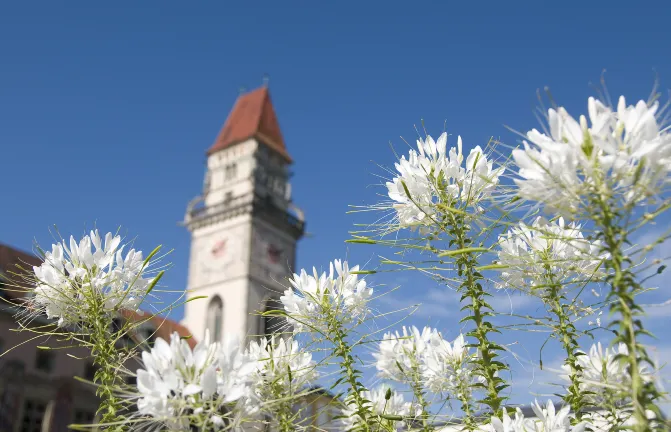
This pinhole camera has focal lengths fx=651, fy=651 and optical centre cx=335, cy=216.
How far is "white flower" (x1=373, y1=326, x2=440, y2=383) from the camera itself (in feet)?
10.1

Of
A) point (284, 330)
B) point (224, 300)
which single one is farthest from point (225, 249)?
point (284, 330)

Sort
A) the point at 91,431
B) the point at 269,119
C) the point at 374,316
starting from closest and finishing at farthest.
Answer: the point at 91,431 < the point at 374,316 < the point at 269,119

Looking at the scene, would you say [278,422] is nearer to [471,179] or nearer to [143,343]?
[143,343]

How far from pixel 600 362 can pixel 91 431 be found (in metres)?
1.88

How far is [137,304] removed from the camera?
230 cm

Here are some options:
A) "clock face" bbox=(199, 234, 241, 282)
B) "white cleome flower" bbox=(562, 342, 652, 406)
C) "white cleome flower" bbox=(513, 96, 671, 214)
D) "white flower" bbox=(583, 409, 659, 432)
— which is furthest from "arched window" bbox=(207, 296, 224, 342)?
"white cleome flower" bbox=(513, 96, 671, 214)

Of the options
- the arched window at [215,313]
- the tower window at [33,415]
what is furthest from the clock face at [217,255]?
the tower window at [33,415]

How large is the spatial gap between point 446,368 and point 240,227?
33.7m

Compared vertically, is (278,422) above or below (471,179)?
below

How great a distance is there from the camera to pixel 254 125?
4025cm

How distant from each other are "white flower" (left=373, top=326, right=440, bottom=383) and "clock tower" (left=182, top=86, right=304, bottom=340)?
30.0 m

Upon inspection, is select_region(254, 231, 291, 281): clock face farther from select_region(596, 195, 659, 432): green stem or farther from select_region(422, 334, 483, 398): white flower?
select_region(596, 195, 659, 432): green stem

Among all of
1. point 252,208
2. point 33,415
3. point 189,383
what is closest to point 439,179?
point 189,383

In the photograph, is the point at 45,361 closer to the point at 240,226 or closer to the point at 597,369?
the point at 240,226
